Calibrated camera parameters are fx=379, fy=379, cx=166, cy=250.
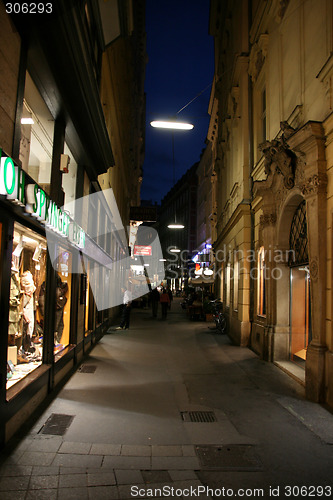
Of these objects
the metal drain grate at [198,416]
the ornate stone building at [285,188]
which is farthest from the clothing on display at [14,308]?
the ornate stone building at [285,188]

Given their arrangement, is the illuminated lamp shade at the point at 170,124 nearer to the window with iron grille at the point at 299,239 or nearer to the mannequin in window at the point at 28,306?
the window with iron grille at the point at 299,239

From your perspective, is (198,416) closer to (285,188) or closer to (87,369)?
(87,369)

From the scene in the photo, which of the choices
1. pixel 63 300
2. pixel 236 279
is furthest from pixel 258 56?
pixel 63 300

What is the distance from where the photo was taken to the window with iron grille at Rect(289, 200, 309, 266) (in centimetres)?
891

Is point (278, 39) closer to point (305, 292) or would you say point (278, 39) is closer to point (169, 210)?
point (305, 292)

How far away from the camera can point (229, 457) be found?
4527mm

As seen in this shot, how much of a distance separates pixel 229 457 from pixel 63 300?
17.7 ft

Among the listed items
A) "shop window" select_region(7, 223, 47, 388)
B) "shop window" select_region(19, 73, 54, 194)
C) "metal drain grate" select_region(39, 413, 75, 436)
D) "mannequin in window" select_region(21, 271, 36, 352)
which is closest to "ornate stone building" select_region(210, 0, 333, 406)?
"metal drain grate" select_region(39, 413, 75, 436)

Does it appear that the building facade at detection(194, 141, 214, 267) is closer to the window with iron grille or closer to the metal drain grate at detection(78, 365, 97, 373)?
the window with iron grille

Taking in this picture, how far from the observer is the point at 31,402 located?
18.6 ft

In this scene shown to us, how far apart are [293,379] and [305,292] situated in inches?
99.2

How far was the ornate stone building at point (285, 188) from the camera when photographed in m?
7.04

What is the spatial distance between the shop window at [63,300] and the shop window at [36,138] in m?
1.63

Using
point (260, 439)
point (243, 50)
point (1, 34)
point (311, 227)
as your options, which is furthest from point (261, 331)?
point (243, 50)
